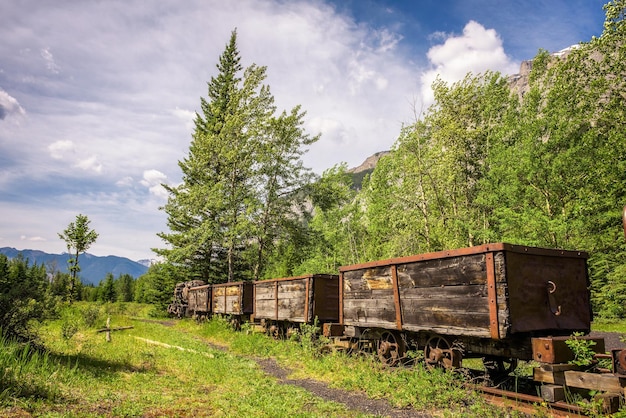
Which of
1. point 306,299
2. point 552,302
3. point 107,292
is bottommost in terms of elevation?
point 107,292

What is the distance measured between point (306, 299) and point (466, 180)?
71.8 ft

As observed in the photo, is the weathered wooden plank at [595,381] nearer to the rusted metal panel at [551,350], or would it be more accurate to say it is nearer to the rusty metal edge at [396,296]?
the rusted metal panel at [551,350]

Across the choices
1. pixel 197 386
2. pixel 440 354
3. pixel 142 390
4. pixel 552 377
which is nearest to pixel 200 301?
pixel 197 386

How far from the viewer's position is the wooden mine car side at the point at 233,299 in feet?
50.2

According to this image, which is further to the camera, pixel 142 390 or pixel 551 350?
pixel 142 390

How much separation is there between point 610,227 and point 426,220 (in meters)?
9.48

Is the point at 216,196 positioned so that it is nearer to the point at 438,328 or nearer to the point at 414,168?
the point at 414,168

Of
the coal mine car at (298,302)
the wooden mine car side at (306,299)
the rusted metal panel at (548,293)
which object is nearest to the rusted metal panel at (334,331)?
the coal mine car at (298,302)

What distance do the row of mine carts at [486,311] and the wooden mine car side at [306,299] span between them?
2.33 m

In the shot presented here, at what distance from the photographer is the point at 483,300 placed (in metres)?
5.45

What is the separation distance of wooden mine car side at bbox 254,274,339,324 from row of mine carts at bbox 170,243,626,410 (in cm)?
233

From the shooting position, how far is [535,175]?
23547 millimetres

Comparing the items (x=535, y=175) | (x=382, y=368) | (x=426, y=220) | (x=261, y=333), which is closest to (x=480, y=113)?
(x=535, y=175)

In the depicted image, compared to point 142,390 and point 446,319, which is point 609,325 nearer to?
point 446,319
